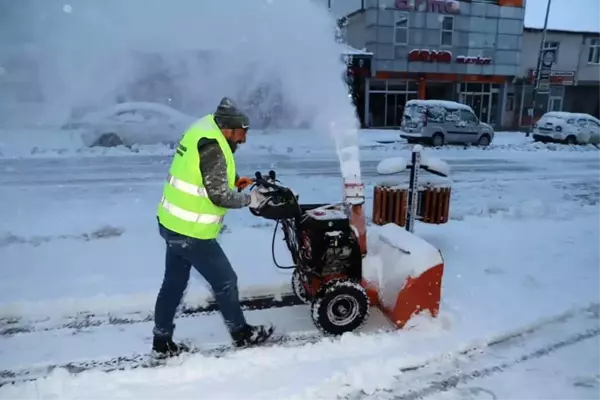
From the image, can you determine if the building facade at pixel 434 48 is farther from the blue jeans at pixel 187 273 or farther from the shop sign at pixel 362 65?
the blue jeans at pixel 187 273

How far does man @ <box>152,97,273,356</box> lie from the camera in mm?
3053

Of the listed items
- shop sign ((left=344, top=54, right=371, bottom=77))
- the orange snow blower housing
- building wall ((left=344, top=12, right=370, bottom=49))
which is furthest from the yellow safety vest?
building wall ((left=344, top=12, right=370, bottom=49))

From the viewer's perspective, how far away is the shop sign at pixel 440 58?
86.3 feet

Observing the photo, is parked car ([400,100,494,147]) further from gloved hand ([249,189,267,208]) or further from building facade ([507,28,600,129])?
gloved hand ([249,189,267,208])

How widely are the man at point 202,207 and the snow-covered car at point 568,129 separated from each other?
19594 mm

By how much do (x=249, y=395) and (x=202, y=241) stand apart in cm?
100

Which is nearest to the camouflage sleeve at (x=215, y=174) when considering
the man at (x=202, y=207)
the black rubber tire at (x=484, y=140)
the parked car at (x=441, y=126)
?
the man at (x=202, y=207)

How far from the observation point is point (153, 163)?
12602 mm

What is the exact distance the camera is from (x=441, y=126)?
59.9 ft

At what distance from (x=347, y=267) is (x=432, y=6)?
2578 centimetres

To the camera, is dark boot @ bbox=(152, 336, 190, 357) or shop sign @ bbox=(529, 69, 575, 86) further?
shop sign @ bbox=(529, 69, 575, 86)

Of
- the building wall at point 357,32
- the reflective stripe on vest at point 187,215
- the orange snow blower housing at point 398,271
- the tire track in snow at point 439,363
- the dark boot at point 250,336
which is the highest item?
the building wall at point 357,32

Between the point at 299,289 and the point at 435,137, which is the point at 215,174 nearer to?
the point at 299,289

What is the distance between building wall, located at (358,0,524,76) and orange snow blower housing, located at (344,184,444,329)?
74.9 feet
